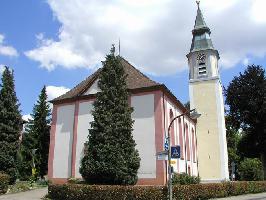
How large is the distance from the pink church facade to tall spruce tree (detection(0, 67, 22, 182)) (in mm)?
3175

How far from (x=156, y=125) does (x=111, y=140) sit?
4.94 m

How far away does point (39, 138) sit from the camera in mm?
42750

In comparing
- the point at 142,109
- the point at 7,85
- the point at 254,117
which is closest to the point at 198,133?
the point at 254,117

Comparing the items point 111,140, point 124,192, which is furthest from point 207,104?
point 124,192

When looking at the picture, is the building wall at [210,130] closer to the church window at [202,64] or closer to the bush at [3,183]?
the church window at [202,64]

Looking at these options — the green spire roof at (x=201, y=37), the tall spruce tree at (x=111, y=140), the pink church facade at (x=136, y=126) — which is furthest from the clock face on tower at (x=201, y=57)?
the tall spruce tree at (x=111, y=140)

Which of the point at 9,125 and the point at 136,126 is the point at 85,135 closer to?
the point at 136,126

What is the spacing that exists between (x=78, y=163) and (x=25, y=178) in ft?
39.8

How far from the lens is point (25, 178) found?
1564 inches

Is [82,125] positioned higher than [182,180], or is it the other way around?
[82,125]

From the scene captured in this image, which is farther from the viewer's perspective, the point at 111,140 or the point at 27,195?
the point at 27,195

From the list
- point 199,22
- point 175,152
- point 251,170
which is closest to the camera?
point 175,152

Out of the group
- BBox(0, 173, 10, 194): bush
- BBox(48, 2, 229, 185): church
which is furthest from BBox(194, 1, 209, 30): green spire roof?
BBox(0, 173, 10, 194): bush

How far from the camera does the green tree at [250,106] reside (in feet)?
156
